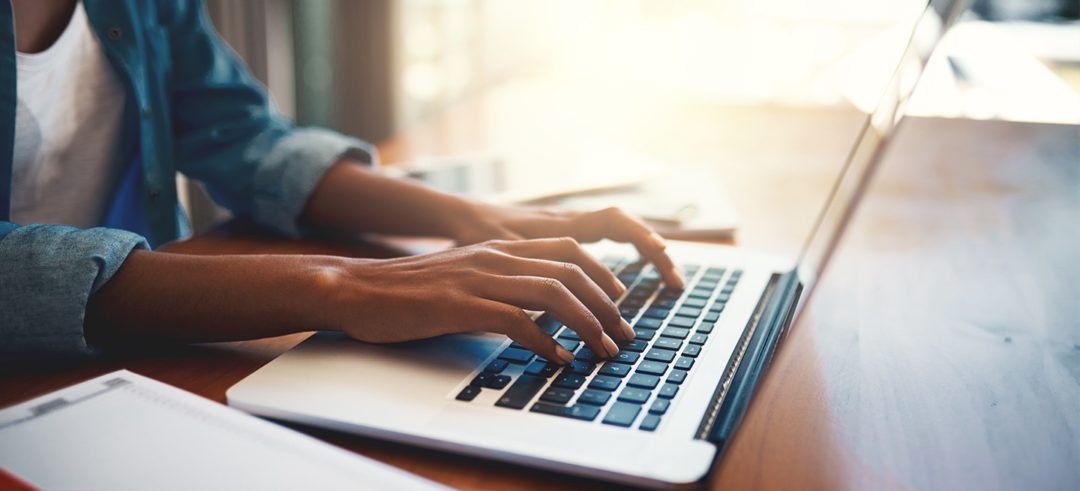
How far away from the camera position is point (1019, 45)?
3178mm

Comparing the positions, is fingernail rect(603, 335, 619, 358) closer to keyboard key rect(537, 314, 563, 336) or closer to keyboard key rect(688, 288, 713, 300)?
keyboard key rect(537, 314, 563, 336)

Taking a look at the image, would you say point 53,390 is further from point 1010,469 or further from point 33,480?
point 1010,469

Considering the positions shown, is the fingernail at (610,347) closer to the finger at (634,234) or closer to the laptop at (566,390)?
the laptop at (566,390)

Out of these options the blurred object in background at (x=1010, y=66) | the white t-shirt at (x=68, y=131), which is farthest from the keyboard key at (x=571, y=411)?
the blurred object in background at (x=1010, y=66)

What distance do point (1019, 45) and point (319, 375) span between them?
131 inches

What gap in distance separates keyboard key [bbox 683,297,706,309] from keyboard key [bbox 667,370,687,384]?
0.49 ft

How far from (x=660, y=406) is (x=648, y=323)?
0.52 feet

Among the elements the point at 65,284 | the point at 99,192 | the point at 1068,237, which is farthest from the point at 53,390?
the point at 1068,237

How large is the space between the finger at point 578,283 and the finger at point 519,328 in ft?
0.17

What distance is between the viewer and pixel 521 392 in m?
0.54

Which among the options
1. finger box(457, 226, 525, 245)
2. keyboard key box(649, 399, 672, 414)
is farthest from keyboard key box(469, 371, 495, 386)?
finger box(457, 226, 525, 245)

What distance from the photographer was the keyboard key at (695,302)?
72 centimetres

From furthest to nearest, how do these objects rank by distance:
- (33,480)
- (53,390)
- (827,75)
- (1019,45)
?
1. (1019,45)
2. (827,75)
3. (53,390)
4. (33,480)

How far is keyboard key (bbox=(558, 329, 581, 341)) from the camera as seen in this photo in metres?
0.63
